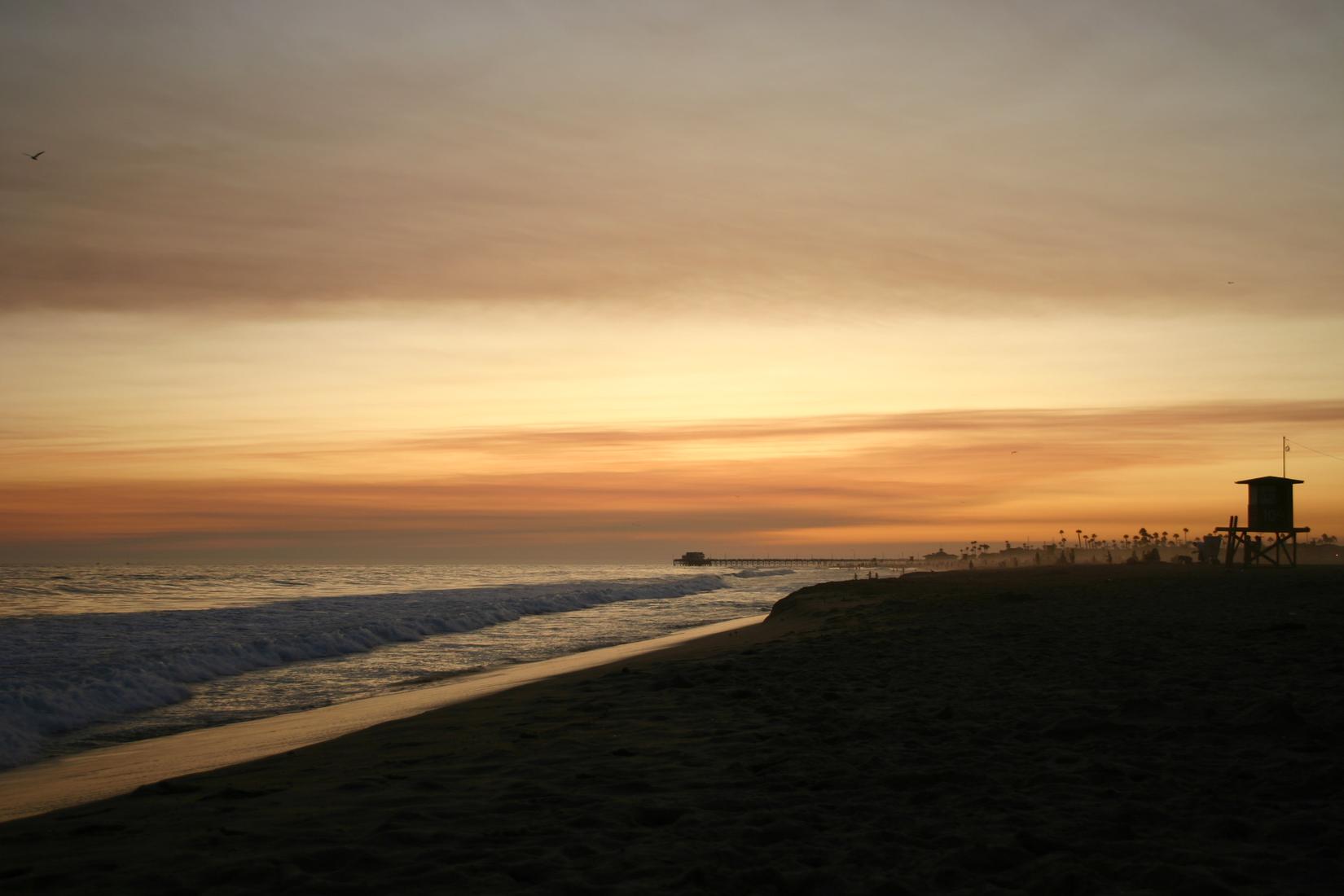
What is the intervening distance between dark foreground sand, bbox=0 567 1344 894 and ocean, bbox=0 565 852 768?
5127 mm

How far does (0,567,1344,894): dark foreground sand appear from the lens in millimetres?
5113

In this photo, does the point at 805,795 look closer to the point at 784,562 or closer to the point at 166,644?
the point at 166,644

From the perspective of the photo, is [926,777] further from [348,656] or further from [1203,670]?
[348,656]

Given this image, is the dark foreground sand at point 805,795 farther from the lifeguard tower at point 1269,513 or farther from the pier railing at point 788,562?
the pier railing at point 788,562

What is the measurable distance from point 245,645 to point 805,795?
19001 millimetres

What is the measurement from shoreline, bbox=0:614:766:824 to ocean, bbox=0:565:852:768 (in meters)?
0.62

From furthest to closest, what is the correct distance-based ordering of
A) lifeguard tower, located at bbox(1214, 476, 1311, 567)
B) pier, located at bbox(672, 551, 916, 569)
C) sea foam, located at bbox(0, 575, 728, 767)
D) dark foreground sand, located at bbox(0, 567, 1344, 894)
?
pier, located at bbox(672, 551, 916, 569) < lifeguard tower, located at bbox(1214, 476, 1311, 567) < sea foam, located at bbox(0, 575, 728, 767) < dark foreground sand, located at bbox(0, 567, 1344, 894)

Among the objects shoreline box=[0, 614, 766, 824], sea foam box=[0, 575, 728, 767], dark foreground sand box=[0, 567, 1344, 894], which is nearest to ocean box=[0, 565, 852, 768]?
sea foam box=[0, 575, 728, 767]

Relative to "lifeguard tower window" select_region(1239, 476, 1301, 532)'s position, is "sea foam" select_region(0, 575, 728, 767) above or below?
below

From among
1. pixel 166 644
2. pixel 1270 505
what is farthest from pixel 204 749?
pixel 1270 505

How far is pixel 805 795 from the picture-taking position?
665 cm

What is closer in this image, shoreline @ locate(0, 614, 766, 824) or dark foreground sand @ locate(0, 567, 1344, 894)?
dark foreground sand @ locate(0, 567, 1344, 894)

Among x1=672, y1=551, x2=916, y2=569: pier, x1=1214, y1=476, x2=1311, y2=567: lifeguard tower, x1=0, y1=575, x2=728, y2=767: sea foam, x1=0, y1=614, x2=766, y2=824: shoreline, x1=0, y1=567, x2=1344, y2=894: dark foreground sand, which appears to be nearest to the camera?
x1=0, y1=567, x2=1344, y2=894: dark foreground sand

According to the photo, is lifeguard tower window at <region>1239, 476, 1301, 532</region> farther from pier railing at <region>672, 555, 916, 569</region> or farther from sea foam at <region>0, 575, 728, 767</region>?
pier railing at <region>672, 555, 916, 569</region>
